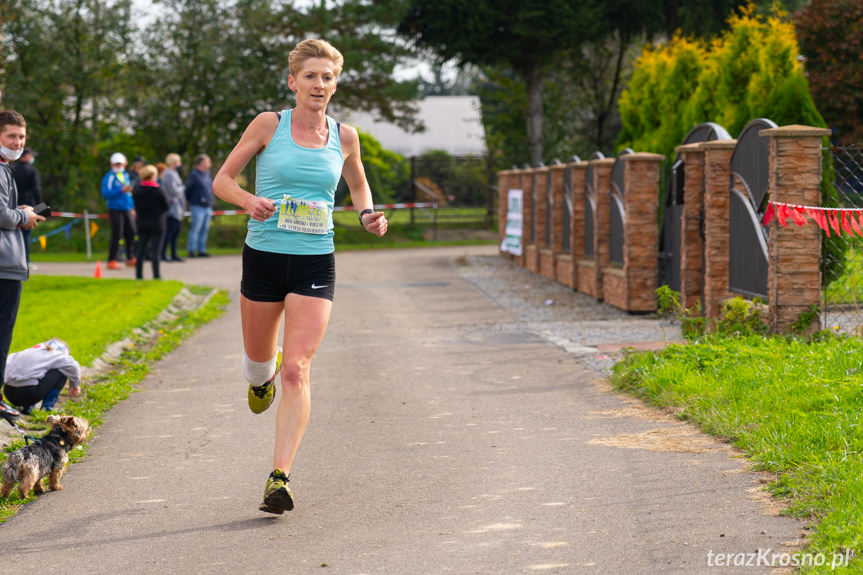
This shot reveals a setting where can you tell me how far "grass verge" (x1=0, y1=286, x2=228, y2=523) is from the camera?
6.87 m

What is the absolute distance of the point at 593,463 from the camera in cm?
630

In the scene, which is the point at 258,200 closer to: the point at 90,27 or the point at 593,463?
the point at 593,463

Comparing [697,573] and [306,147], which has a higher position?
[306,147]

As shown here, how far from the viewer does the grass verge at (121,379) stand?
6.87 meters

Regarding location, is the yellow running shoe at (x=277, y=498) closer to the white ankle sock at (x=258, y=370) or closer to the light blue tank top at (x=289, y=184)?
the white ankle sock at (x=258, y=370)

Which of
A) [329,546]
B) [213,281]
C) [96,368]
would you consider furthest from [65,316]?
[329,546]

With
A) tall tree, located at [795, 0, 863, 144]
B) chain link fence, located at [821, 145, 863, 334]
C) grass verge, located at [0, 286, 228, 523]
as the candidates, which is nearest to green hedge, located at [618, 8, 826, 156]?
chain link fence, located at [821, 145, 863, 334]

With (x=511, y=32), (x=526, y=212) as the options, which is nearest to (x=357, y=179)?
(x=526, y=212)

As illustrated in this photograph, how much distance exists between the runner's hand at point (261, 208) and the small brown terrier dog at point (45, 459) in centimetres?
167

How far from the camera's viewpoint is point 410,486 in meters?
5.91

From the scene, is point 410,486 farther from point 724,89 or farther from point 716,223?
point 724,89

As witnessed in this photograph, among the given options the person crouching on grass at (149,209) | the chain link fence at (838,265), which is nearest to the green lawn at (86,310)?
the person crouching on grass at (149,209)

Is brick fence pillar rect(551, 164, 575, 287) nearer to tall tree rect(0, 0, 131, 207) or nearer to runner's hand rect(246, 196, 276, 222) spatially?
runner's hand rect(246, 196, 276, 222)

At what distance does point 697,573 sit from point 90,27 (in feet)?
93.0
